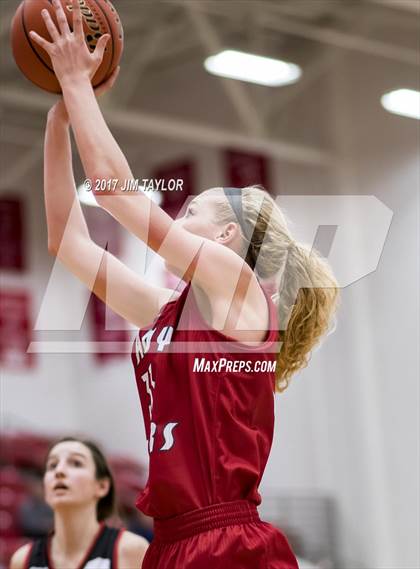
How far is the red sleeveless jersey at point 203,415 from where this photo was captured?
2.18m

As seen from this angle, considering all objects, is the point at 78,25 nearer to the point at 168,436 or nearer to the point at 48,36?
the point at 48,36

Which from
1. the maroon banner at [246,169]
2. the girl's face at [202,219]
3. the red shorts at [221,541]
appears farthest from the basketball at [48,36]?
the maroon banner at [246,169]

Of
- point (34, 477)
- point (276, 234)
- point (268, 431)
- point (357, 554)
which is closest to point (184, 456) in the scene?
point (268, 431)

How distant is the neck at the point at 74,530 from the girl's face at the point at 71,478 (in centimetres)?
4

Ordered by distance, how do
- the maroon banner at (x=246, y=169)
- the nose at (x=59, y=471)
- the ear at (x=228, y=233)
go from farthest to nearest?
the maroon banner at (x=246, y=169)
the nose at (x=59, y=471)
the ear at (x=228, y=233)

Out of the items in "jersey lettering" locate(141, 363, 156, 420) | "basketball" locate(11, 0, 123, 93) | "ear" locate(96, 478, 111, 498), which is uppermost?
"basketball" locate(11, 0, 123, 93)

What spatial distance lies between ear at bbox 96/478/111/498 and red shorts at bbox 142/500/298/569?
1590 mm

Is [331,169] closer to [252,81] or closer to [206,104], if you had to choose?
[252,81]

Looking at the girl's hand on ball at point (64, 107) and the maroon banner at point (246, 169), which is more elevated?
the maroon banner at point (246, 169)

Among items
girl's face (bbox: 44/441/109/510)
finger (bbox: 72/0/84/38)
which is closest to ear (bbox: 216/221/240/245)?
finger (bbox: 72/0/84/38)

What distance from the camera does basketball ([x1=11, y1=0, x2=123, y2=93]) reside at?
2.49m

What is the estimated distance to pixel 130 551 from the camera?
3.46 meters

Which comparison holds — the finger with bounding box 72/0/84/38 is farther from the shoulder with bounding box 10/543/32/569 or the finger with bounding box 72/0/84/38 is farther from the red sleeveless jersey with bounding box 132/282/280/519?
the shoulder with bounding box 10/543/32/569

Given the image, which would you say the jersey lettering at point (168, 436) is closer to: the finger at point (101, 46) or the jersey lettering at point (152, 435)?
the jersey lettering at point (152, 435)
